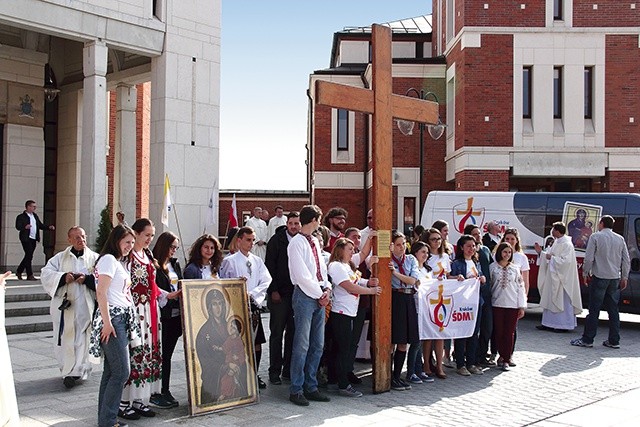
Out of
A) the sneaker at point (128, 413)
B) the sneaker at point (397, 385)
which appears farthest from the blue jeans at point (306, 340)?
the sneaker at point (128, 413)

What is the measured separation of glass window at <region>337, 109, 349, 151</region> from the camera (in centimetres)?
3312

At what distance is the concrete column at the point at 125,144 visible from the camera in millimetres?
19625

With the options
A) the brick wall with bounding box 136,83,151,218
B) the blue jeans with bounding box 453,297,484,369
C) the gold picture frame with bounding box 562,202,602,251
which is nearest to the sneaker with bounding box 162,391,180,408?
the blue jeans with bounding box 453,297,484,369

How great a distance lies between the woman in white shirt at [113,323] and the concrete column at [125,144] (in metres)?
13.5

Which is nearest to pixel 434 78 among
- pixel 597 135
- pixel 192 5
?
pixel 597 135

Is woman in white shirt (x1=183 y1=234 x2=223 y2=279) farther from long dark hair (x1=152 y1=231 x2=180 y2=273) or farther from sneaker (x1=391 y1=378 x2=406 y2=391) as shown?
sneaker (x1=391 y1=378 x2=406 y2=391)

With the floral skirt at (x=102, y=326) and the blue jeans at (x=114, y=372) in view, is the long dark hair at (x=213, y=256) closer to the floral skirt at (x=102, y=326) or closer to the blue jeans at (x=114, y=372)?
the floral skirt at (x=102, y=326)

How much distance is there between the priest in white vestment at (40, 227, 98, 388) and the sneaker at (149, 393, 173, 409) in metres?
1.48

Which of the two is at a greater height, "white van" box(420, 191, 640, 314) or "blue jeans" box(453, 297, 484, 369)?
"white van" box(420, 191, 640, 314)

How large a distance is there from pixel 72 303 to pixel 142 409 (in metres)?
2.14

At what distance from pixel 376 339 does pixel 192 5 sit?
11.8 meters

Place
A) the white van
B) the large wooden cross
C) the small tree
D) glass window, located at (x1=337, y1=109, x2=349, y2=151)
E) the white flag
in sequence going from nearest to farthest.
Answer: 1. the large wooden cross
2. the white van
3. the white flag
4. the small tree
5. glass window, located at (x1=337, y1=109, x2=349, y2=151)

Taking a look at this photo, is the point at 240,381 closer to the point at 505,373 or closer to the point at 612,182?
the point at 505,373

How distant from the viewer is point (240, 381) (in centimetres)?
762
